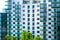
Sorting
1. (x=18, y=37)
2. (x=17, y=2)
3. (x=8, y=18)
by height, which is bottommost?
(x=18, y=37)

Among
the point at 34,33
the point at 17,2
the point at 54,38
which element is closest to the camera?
the point at 54,38

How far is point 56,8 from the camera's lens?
6431 centimetres

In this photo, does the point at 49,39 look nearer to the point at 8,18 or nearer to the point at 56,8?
the point at 56,8

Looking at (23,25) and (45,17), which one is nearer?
(45,17)

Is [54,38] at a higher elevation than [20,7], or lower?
lower

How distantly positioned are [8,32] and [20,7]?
29.4ft

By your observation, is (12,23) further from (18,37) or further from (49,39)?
(49,39)

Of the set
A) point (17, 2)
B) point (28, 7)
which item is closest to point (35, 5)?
point (28, 7)

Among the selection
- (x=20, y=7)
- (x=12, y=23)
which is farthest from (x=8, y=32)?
(x=20, y=7)

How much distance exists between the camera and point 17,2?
72688mm

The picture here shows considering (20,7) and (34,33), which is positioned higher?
(20,7)

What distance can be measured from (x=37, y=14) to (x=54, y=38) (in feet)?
31.8

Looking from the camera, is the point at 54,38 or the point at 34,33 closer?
the point at 54,38

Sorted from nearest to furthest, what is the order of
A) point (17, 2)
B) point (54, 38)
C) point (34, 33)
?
point (54, 38) → point (34, 33) → point (17, 2)
